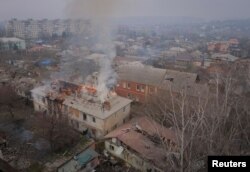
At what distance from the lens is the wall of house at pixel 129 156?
15.2 metres

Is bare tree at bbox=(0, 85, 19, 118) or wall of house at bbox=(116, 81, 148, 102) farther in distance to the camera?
wall of house at bbox=(116, 81, 148, 102)

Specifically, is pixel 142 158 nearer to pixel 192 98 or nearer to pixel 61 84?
pixel 192 98

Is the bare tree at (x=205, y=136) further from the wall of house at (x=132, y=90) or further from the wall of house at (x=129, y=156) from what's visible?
the wall of house at (x=132, y=90)

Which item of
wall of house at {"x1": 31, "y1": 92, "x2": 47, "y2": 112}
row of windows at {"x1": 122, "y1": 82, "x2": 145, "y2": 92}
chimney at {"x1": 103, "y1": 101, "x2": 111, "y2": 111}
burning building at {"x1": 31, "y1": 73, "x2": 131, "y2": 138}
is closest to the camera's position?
burning building at {"x1": 31, "y1": 73, "x2": 131, "y2": 138}

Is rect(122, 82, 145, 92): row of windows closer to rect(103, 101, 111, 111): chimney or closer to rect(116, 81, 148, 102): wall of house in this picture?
rect(116, 81, 148, 102): wall of house

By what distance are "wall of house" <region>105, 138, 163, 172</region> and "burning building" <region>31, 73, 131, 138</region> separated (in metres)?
2.01

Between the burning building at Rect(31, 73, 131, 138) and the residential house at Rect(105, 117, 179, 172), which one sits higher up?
the burning building at Rect(31, 73, 131, 138)

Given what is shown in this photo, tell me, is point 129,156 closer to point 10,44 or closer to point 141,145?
point 141,145

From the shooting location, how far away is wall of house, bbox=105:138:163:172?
15.2 meters

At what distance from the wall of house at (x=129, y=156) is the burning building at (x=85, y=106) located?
2.01 meters

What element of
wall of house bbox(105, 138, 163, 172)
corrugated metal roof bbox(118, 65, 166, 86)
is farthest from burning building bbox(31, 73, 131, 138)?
corrugated metal roof bbox(118, 65, 166, 86)

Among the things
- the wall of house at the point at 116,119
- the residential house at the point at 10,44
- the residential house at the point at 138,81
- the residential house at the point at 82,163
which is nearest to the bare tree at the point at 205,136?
the residential house at the point at 82,163

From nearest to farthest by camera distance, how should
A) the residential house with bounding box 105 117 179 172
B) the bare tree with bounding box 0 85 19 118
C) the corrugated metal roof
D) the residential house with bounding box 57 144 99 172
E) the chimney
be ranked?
1. the residential house with bounding box 105 117 179 172
2. the residential house with bounding box 57 144 99 172
3. the chimney
4. the bare tree with bounding box 0 85 19 118
5. the corrugated metal roof

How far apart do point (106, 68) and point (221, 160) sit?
1757 centimetres
